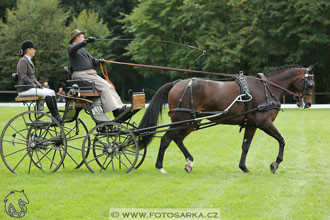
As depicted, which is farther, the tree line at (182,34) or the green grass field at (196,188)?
the tree line at (182,34)

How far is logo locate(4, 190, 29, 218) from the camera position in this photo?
267 inches

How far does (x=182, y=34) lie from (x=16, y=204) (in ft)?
120

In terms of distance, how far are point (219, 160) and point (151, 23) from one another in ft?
102

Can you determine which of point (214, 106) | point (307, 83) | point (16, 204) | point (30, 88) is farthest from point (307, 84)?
point (16, 204)

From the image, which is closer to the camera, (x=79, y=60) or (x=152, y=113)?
(x=79, y=60)

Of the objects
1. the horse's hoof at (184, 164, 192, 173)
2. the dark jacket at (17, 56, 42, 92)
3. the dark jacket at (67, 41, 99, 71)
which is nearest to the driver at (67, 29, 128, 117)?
the dark jacket at (67, 41, 99, 71)

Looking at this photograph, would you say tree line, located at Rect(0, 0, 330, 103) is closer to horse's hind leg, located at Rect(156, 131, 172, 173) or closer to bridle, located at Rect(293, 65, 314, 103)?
bridle, located at Rect(293, 65, 314, 103)

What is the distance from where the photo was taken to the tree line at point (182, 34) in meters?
34.6

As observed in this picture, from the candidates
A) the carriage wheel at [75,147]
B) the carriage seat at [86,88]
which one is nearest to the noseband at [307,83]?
the carriage seat at [86,88]

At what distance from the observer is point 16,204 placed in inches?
284

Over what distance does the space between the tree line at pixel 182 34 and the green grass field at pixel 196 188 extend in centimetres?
2304

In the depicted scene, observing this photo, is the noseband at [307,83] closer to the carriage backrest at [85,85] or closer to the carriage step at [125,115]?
the carriage step at [125,115]

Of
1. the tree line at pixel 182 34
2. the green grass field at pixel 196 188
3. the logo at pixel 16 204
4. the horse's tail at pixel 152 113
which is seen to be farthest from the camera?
the tree line at pixel 182 34

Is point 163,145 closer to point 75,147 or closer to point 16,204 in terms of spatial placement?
point 75,147
